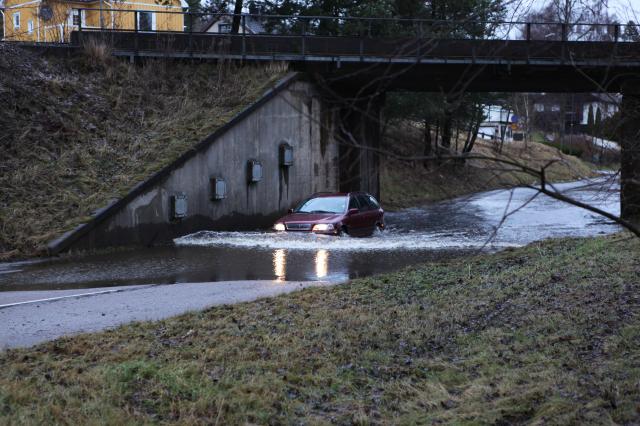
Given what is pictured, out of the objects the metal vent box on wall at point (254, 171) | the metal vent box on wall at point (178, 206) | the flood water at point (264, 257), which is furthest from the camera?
the metal vent box on wall at point (254, 171)

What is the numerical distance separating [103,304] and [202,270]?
4.94 metres

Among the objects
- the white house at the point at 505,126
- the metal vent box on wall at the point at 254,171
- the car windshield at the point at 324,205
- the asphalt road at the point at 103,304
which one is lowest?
the asphalt road at the point at 103,304

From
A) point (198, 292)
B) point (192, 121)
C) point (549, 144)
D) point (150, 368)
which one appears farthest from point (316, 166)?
point (150, 368)

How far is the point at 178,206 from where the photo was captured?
24.0m

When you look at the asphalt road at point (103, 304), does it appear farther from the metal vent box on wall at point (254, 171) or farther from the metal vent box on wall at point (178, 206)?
the metal vent box on wall at point (254, 171)

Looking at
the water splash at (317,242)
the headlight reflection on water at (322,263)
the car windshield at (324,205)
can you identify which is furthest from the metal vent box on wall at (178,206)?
the headlight reflection on water at (322,263)

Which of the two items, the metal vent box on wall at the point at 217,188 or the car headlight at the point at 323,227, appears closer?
the car headlight at the point at 323,227

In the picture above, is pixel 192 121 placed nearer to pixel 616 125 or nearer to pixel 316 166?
pixel 316 166

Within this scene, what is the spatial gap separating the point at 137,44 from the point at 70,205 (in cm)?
1186

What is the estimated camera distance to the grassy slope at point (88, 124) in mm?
21234

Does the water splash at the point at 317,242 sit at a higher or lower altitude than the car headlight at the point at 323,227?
lower

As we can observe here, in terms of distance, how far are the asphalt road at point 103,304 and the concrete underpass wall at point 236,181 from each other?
5832 millimetres

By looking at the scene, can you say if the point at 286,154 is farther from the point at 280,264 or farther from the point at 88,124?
the point at 280,264

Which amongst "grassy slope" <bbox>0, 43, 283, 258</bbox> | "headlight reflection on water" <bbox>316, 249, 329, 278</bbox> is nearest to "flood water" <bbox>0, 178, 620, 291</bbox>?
"headlight reflection on water" <bbox>316, 249, 329, 278</bbox>
